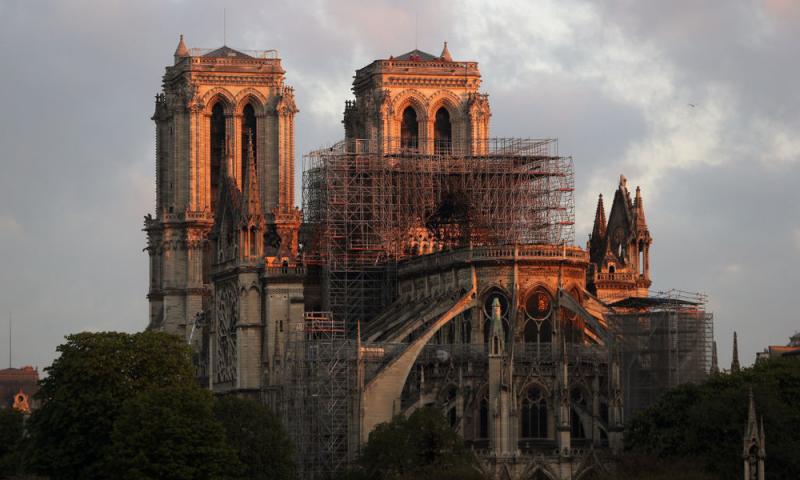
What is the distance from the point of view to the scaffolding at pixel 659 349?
407 feet

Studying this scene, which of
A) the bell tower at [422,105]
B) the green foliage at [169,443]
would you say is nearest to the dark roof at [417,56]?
the bell tower at [422,105]

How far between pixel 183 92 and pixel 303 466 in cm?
3742

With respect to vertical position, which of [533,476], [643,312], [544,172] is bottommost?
[533,476]

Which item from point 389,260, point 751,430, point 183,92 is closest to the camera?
point 751,430

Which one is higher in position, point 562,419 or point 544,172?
point 544,172

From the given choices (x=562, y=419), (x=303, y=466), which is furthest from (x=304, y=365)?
(x=562, y=419)

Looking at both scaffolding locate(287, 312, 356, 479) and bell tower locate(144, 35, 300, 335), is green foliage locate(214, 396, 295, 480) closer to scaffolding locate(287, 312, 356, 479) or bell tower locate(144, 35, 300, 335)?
scaffolding locate(287, 312, 356, 479)

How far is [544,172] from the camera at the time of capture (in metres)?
145

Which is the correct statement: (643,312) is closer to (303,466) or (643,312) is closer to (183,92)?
(303,466)

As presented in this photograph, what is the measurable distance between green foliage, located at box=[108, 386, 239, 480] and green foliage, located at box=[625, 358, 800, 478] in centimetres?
1920

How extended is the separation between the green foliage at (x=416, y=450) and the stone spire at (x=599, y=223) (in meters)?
34.9

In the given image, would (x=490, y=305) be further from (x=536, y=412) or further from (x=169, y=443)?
(x=169, y=443)

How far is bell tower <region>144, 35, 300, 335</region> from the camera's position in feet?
517

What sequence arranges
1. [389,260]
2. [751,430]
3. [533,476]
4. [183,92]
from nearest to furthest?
1. [751,430]
2. [533,476]
3. [389,260]
4. [183,92]
